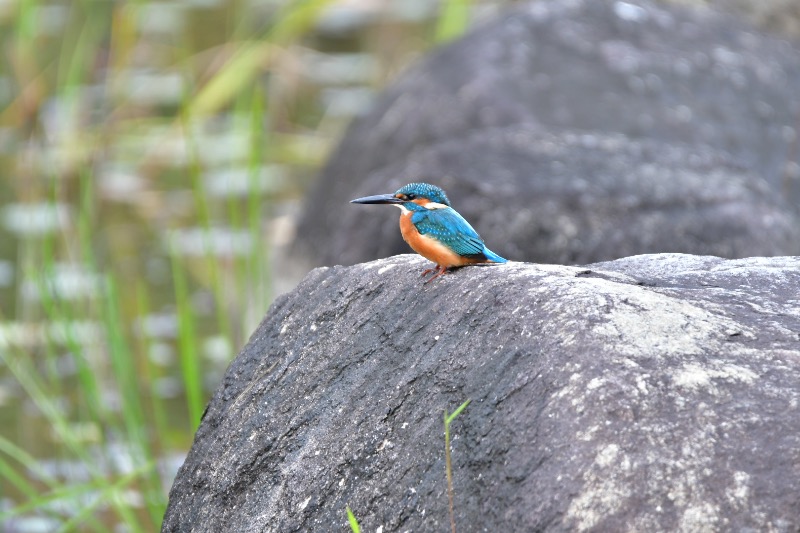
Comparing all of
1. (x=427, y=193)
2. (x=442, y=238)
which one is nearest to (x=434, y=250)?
(x=442, y=238)

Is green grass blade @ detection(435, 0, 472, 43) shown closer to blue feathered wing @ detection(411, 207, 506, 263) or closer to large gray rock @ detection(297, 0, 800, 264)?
large gray rock @ detection(297, 0, 800, 264)

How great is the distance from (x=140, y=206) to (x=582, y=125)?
3.91m

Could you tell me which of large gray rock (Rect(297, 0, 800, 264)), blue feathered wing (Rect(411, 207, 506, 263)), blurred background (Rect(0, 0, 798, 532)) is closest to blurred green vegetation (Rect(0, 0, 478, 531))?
blurred background (Rect(0, 0, 798, 532))

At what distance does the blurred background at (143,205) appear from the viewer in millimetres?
4430

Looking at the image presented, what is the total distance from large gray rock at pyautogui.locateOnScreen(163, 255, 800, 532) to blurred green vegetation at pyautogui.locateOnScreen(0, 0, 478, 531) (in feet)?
3.52

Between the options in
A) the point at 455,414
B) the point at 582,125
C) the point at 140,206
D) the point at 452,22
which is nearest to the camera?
the point at 455,414

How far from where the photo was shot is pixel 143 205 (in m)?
8.12

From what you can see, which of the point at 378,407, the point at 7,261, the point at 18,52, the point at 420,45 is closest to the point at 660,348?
the point at 378,407

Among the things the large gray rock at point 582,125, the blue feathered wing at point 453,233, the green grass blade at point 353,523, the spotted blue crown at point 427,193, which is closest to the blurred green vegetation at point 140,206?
the large gray rock at point 582,125

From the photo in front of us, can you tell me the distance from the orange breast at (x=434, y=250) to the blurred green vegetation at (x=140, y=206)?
126 cm

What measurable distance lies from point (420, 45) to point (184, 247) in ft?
11.8

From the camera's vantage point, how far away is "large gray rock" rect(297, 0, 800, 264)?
4.70 meters

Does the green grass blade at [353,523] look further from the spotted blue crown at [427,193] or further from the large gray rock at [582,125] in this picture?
the large gray rock at [582,125]

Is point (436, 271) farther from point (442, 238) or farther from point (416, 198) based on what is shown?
point (416, 198)
